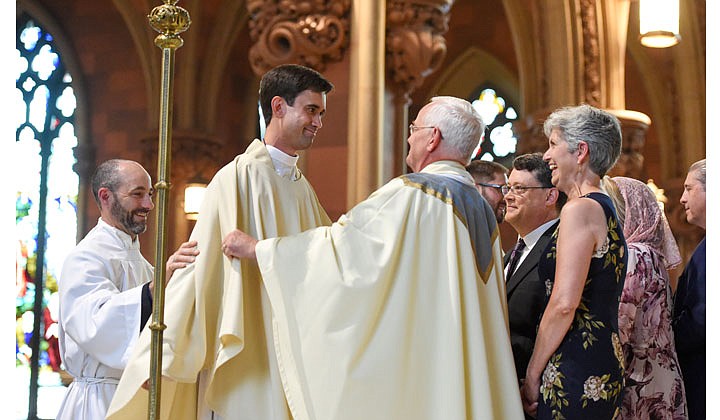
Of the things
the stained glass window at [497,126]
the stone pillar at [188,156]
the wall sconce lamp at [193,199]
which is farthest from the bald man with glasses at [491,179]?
the stained glass window at [497,126]

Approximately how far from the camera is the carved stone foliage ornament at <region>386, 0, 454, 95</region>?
6.48 m

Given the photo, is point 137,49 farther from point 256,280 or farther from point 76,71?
point 256,280

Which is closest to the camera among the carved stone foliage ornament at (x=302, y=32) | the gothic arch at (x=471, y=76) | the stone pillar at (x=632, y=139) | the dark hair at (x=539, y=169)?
the dark hair at (x=539, y=169)

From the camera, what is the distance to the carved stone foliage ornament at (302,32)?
20.9ft

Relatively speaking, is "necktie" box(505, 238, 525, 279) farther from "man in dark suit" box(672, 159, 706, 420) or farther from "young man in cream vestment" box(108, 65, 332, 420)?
"young man in cream vestment" box(108, 65, 332, 420)

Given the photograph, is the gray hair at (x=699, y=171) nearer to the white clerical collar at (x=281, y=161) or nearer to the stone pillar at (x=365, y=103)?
the white clerical collar at (x=281, y=161)

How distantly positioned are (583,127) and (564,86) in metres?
6.01

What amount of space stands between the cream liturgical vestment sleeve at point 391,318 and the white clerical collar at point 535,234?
709 mm

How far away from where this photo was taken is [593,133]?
13.5 feet

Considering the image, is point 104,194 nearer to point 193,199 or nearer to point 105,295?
point 105,295

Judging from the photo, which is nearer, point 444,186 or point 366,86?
point 444,186

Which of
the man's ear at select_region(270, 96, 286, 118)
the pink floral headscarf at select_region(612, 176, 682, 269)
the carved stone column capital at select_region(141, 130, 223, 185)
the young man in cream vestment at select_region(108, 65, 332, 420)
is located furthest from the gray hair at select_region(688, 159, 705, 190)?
the carved stone column capital at select_region(141, 130, 223, 185)

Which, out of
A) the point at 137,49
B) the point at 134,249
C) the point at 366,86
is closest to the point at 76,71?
the point at 137,49

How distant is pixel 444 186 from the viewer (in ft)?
13.1
